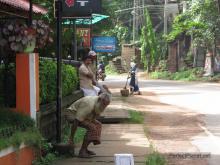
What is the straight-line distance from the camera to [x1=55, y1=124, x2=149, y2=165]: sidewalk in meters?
8.81

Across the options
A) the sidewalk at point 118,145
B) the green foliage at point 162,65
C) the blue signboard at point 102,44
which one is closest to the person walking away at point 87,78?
the sidewalk at point 118,145

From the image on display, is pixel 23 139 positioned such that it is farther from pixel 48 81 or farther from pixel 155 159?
pixel 48 81

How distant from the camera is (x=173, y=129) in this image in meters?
13.8

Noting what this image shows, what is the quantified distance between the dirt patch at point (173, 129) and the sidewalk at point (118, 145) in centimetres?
33

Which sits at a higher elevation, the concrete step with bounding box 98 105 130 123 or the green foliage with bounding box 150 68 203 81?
the concrete step with bounding box 98 105 130 123

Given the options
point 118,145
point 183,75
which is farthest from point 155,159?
point 183,75

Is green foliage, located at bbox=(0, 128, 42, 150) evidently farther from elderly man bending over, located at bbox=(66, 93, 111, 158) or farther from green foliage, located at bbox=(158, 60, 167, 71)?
green foliage, located at bbox=(158, 60, 167, 71)

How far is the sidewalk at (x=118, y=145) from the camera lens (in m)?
8.81

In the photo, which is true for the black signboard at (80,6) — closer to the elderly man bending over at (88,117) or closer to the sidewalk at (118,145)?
the elderly man bending over at (88,117)

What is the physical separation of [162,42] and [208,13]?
1684 cm

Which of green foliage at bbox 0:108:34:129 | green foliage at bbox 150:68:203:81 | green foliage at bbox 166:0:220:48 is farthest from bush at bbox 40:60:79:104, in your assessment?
green foliage at bbox 150:68:203:81

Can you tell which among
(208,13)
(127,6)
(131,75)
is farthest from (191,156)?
(127,6)

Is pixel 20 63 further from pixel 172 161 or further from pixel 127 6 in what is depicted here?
pixel 127 6

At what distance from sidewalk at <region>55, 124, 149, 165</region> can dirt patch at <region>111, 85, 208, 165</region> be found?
33 cm
